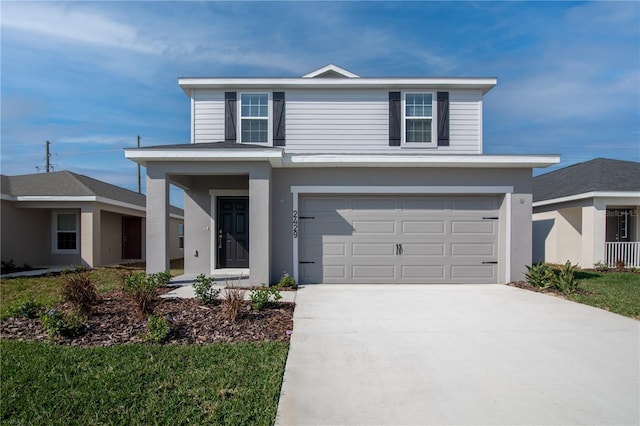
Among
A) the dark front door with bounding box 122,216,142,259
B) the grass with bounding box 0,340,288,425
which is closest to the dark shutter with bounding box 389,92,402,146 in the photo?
the grass with bounding box 0,340,288,425

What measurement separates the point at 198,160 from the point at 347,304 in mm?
4772

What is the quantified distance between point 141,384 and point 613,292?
31.5ft

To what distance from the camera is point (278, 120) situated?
1127 cm

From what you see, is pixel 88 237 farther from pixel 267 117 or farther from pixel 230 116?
pixel 267 117

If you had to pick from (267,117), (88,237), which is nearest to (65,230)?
(88,237)

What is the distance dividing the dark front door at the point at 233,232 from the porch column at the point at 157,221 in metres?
2.37

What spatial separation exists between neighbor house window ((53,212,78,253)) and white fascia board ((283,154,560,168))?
11.0 metres

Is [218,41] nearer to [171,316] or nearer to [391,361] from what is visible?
[171,316]

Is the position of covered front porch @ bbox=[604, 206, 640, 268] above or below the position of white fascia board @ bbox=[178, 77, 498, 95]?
below

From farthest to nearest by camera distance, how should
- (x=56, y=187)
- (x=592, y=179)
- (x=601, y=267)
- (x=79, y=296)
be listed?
(x=56, y=187)
(x=592, y=179)
(x=601, y=267)
(x=79, y=296)

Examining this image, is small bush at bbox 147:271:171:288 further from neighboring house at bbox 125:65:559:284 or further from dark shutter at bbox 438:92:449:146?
dark shutter at bbox 438:92:449:146

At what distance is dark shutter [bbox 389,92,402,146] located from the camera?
440 inches

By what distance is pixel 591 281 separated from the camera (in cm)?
1002

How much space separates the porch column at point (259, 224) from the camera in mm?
8625
